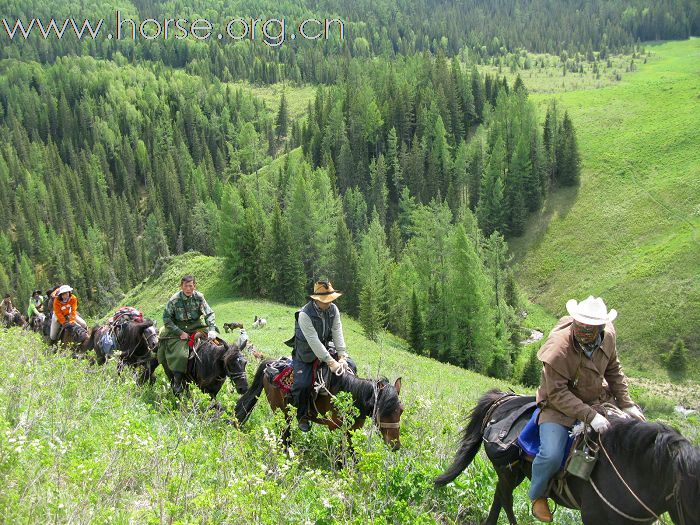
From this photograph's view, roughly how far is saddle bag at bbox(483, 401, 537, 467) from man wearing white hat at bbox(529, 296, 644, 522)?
45 centimetres

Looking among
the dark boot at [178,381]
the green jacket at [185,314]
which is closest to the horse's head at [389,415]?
the green jacket at [185,314]

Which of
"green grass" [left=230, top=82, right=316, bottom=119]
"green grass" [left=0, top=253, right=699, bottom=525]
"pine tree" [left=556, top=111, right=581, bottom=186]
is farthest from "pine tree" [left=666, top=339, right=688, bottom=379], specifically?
"green grass" [left=230, top=82, right=316, bottom=119]

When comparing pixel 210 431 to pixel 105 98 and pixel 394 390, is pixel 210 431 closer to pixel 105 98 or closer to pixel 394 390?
pixel 394 390

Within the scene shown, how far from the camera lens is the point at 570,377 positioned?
6148 mm

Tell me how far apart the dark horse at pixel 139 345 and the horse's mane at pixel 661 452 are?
10.2 meters

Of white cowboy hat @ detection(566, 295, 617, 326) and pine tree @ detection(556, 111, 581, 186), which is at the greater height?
white cowboy hat @ detection(566, 295, 617, 326)

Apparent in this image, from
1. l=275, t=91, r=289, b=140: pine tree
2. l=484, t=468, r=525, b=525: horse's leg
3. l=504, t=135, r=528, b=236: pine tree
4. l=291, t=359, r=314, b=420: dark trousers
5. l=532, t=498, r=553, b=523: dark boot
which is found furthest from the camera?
l=275, t=91, r=289, b=140: pine tree

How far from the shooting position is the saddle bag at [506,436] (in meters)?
6.71

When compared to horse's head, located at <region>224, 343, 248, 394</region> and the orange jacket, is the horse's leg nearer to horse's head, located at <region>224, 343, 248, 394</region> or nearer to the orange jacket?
horse's head, located at <region>224, 343, 248, 394</region>

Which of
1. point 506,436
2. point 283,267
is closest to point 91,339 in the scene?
point 506,436

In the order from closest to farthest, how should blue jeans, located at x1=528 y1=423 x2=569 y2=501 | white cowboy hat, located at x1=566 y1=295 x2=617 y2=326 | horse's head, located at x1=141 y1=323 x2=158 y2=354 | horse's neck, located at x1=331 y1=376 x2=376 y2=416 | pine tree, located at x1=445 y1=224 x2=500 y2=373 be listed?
white cowboy hat, located at x1=566 y1=295 x2=617 y2=326 → blue jeans, located at x1=528 y1=423 x2=569 y2=501 → horse's neck, located at x1=331 y1=376 x2=376 y2=416 → horse's head, located at x1=141 y1=323 x2=158 y2=354 → pine tree, located at x1=445 y1=224 x2=500 y2=373

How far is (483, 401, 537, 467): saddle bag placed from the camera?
22.0 feet

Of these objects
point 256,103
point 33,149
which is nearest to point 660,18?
point 256,103

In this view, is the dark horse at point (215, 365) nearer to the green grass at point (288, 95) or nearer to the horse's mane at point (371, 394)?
the horse's mane at point (371, 394)
